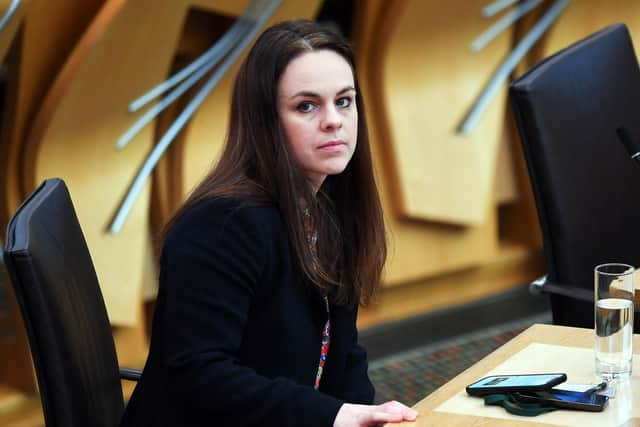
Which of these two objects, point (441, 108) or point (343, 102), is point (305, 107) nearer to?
point (343, 102)

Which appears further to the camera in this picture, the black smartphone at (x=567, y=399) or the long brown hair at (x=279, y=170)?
the long brown hair at (x=279, y=170)

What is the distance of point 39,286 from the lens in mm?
1603

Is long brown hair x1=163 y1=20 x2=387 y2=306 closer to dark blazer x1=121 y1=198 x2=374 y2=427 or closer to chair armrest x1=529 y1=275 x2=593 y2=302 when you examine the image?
dark blazer x1=121 y1=198 x2=374 y2=427

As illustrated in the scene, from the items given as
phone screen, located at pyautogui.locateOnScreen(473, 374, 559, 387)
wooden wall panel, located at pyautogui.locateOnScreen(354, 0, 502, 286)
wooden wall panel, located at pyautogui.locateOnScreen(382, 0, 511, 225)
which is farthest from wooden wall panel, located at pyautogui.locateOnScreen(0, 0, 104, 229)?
phone screen, located at pyautogui.locateOnScreen(473, 374, 559, 387)

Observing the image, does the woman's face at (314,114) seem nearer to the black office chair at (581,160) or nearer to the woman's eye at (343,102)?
the woman's eye at (343,102)

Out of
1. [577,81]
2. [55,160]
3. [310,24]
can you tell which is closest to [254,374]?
[310,24]

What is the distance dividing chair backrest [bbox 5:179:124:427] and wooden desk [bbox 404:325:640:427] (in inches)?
20.3

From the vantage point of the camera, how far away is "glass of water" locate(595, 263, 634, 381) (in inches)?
64.1

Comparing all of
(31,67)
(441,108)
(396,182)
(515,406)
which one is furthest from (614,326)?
(441,108)

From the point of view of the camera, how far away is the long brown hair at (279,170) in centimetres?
179

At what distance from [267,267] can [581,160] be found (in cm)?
93

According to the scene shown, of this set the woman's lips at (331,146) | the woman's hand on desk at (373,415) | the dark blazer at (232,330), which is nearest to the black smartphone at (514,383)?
the woman's hand on desk at (373,415)

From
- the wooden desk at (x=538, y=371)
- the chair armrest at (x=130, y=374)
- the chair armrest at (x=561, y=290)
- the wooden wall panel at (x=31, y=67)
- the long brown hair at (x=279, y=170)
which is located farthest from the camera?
the wooden wall panel at (x=31, y=67)

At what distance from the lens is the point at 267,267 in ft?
5.80
